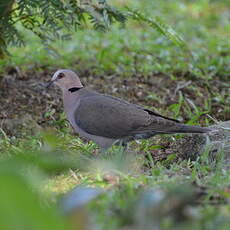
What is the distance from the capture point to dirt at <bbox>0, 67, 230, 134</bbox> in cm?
570

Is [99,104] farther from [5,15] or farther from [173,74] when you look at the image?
[173,74]

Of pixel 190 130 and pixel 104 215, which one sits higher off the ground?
pixel 104 215

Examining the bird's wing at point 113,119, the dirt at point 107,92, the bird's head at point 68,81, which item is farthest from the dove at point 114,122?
the dirt at point 107,92

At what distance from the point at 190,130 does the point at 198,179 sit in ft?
2.99

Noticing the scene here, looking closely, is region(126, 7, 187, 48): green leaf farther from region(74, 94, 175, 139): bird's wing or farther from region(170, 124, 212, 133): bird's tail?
region(170, 124, 212, 133): bird's tail

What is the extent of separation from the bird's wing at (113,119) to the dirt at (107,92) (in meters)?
0.99

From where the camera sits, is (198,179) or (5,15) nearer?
(198,179)

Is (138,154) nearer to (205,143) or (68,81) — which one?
(205,143)

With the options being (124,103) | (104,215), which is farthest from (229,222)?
(124,103)

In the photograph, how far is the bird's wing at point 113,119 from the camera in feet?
14.4

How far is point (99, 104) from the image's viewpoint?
4.54m

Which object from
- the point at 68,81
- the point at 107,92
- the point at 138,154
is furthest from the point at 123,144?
the point at 107,92

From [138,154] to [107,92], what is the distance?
5.91 ft

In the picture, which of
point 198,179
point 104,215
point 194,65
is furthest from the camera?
point 194,65
